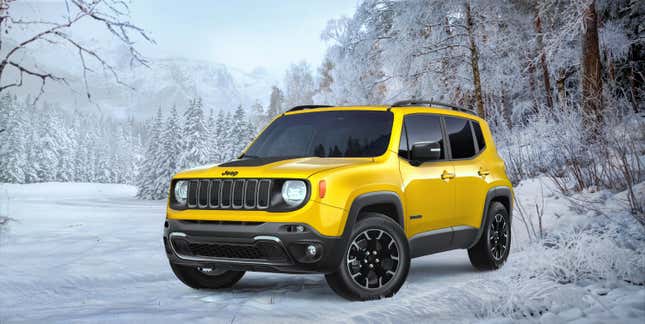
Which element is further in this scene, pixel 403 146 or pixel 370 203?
pixel 403 146

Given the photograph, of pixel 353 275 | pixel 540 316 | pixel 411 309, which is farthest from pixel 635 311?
pixel 353 275


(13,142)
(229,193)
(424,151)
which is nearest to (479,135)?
(424,151)

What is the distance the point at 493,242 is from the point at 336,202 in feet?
10.7

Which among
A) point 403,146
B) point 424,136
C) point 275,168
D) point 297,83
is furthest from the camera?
point 297,83

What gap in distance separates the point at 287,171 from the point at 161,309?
1.61 m

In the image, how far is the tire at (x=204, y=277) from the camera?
614 centimetres

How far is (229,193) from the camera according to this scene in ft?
17.7

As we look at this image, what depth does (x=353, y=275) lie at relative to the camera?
5.37 meters

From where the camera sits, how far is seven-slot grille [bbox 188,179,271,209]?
17.1ft

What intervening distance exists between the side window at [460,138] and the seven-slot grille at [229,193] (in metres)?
2.75

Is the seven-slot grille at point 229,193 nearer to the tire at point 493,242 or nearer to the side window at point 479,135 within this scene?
the tire at point 493,242

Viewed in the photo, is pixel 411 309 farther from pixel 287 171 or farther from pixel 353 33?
pixel 353 33

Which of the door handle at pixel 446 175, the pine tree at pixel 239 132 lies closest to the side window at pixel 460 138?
the door handle at pixel 446 175

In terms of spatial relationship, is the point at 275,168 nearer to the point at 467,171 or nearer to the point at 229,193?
the point at 229,193
